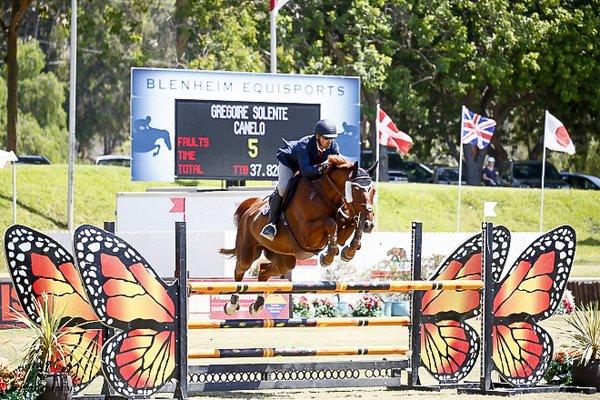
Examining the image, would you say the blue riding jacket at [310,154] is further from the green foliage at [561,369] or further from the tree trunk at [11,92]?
the tree trunk at [11,92]

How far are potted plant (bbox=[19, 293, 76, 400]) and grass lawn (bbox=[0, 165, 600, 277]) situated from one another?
808 inches

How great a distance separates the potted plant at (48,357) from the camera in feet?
26.9

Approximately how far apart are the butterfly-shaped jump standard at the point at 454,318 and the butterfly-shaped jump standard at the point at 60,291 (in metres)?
2.93

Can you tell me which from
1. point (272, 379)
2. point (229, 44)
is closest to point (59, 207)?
point (229, 44)

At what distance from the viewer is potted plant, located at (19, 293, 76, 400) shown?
26.9 feet

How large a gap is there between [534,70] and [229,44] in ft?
36.9

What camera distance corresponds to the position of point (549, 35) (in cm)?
4094

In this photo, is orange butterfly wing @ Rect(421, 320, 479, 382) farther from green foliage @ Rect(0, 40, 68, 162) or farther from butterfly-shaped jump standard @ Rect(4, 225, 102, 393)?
green foliage @ Rect(0, 40, 68, 162)

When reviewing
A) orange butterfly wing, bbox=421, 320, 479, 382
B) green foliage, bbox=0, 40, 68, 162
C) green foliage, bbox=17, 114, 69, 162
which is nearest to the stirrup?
orange butterfly wing, bbox=421, 320, 479, 382

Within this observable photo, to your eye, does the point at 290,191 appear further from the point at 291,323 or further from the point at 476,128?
the point at 476,128

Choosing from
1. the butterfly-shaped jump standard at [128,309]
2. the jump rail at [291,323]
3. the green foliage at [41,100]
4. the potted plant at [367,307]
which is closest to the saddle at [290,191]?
the jump rail at [291,323]

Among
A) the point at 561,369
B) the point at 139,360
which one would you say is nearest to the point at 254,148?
the point at 561,369

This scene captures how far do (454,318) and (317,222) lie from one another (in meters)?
2.08

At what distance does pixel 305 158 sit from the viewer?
11828 mm
